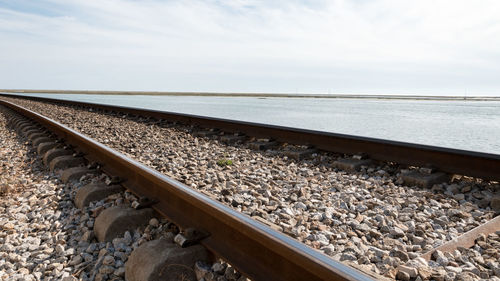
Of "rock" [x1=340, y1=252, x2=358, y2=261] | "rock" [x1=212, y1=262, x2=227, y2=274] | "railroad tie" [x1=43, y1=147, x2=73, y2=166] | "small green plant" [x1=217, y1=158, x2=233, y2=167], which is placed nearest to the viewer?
"rock" [x1=212, y1=262, x2=227, y2=274]

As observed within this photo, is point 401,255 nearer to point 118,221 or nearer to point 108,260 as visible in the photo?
point 108,260

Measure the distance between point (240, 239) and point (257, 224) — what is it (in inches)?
6.2

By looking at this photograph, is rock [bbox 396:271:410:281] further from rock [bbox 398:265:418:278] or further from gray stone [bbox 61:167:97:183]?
gray stone [bbox 61:167:97:183]

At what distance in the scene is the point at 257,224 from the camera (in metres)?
2.20

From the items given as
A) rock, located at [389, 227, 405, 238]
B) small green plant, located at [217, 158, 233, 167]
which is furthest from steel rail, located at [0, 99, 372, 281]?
small green plant, located at [217, 158, 233, 167]

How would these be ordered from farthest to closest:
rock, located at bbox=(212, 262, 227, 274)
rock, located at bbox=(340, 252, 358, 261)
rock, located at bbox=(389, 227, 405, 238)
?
rock, located at bbox=(389, 227, 405, 238)
rock, located at bbox=(340, 252, 358, 261)
rock, located at bbox=(212, 262, 227, 274)

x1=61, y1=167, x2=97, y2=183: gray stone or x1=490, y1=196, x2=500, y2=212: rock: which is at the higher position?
x1=490, y1=196, x2=500, y2=212: rock

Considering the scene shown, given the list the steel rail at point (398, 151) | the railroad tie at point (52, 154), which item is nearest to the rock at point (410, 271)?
the steel rail at point (398, 151)

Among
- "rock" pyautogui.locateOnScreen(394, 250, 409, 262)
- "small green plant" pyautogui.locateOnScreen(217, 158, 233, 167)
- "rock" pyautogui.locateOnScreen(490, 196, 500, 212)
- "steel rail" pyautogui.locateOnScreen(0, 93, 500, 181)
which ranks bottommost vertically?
"rock" pyautogui.locateOnScreen(394, 250, 409, 262)

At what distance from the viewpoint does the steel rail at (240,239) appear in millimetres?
1754

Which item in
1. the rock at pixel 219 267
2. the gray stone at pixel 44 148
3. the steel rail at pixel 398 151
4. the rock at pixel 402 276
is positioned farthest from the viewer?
the gray stone at pixel 44 148

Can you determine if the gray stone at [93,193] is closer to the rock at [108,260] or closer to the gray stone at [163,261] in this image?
the rock at [108,260]

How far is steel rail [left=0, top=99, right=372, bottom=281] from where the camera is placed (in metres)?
1.75

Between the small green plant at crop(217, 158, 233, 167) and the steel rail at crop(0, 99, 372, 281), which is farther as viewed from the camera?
the small green plant at crop(217, 158, 233, 167)
